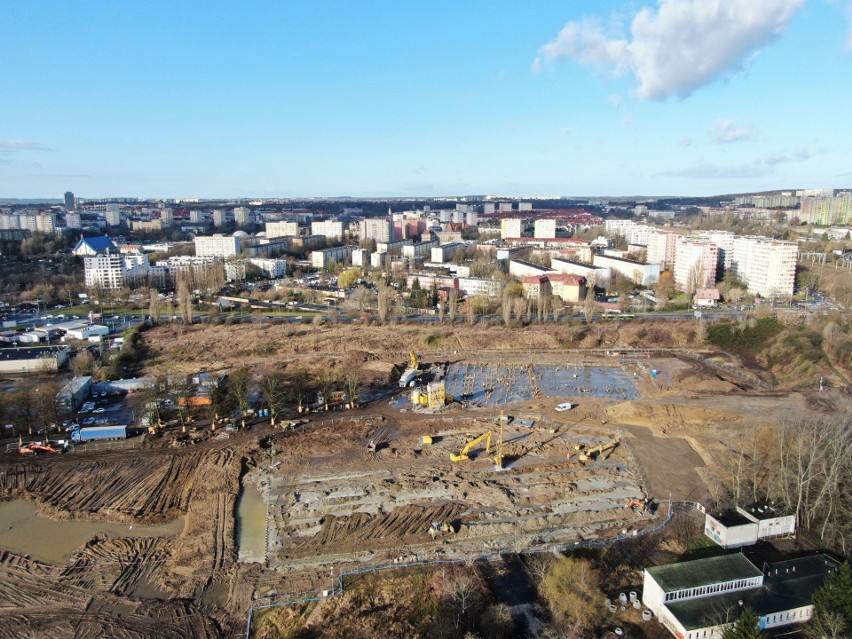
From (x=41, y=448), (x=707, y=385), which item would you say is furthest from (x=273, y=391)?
(x=707, y=385)

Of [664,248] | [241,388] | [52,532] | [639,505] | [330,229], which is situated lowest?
[52,532]

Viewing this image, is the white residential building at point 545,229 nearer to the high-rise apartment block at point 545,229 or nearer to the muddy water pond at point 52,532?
the high-rise apartment block at point 545,229

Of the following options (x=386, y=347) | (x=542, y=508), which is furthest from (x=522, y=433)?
(x=386, y=347)

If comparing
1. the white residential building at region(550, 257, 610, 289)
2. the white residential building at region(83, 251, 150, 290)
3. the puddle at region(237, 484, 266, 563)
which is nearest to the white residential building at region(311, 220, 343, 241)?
the white residential building at region(83, 251, 150, 290)

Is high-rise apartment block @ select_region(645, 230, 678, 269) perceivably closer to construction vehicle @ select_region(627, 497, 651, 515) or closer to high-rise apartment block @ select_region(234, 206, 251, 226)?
construction vehicle @ select_region(627, 497, 651, 515)

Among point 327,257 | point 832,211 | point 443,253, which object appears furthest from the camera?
point 832,211

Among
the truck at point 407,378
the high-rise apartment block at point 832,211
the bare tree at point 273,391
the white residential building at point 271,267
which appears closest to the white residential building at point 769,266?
the truck at point 407,378

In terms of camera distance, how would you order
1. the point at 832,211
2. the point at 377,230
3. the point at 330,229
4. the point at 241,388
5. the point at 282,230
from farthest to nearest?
the point at 282,230 → the point at 330,229 → the point at 377,230 → the point at 832,211 → the point at 241,388

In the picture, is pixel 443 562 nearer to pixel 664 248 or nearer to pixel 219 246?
pixel 664 248
